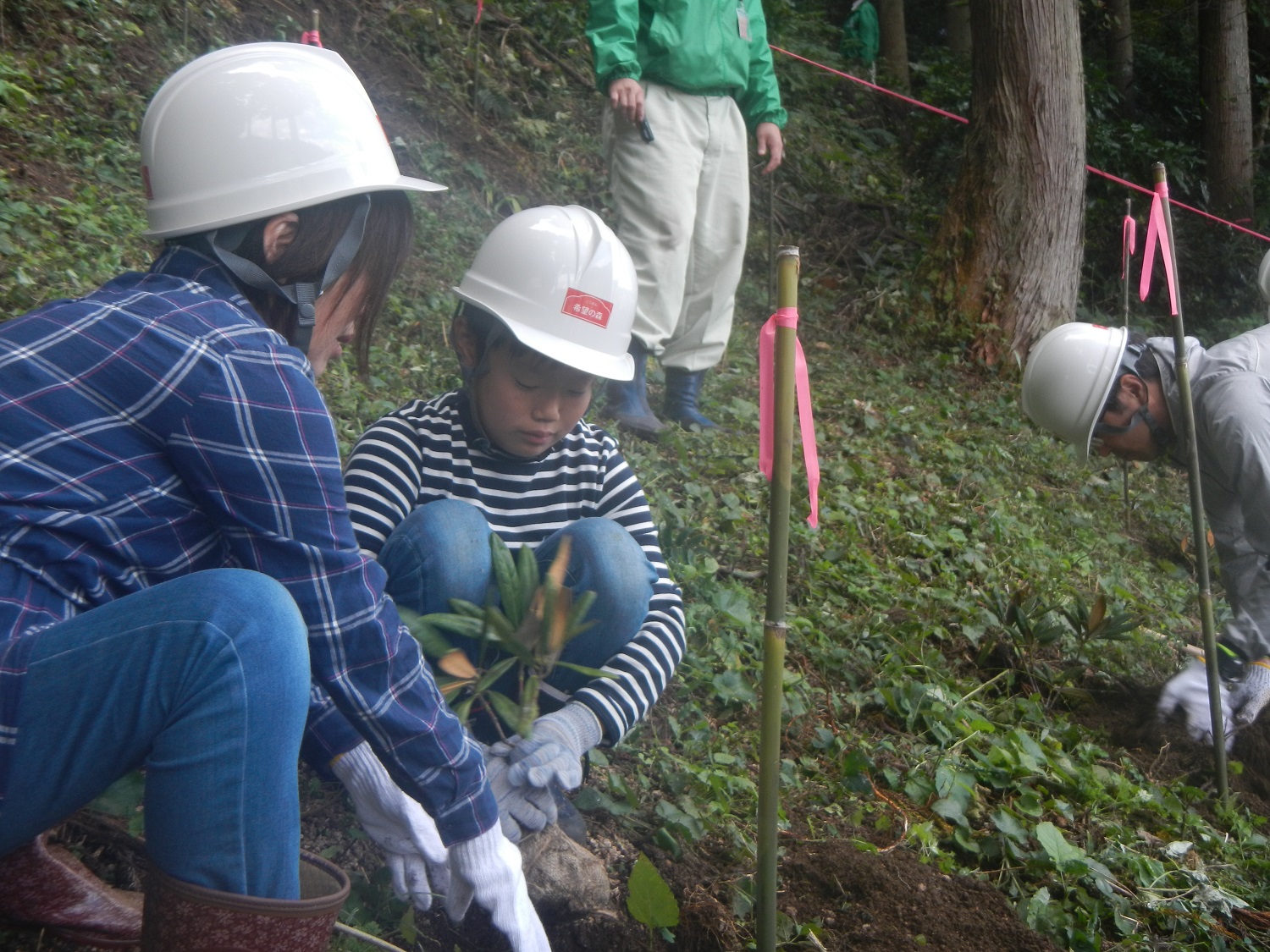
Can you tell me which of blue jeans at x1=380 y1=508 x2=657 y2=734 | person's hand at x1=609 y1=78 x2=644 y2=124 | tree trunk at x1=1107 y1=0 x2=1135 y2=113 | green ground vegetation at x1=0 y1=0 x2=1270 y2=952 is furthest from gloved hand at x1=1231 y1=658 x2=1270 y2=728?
tree trunk at x1=1107 y1=0 x2=1135 y2=113

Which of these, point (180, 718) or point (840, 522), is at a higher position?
point (180, 718)

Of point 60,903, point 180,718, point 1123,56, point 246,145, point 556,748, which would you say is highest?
point 246,145

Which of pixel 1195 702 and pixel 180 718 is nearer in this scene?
pixel 180 718

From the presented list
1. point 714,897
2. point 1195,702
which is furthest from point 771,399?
point 1195,702

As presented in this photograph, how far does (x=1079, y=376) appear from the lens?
3.42m

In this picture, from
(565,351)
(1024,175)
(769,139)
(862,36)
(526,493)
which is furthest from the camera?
(862,36)

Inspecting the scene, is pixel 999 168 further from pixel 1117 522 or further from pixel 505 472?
pixel 505 472

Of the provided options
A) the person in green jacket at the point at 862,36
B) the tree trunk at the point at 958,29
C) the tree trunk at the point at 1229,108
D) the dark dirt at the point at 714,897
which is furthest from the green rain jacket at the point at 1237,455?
the tree trunk at the point at 958,29

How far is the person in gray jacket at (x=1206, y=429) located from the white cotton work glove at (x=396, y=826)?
2331 mm

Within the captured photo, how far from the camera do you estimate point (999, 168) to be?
252 inches

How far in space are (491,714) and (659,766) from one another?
0.55 m

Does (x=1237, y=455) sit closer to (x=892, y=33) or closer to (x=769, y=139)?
(x=769, y=139)

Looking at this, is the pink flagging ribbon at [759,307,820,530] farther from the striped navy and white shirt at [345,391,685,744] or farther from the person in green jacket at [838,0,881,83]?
the person in green jacket at [838,0,881,83]

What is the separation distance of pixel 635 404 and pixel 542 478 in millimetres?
1939
